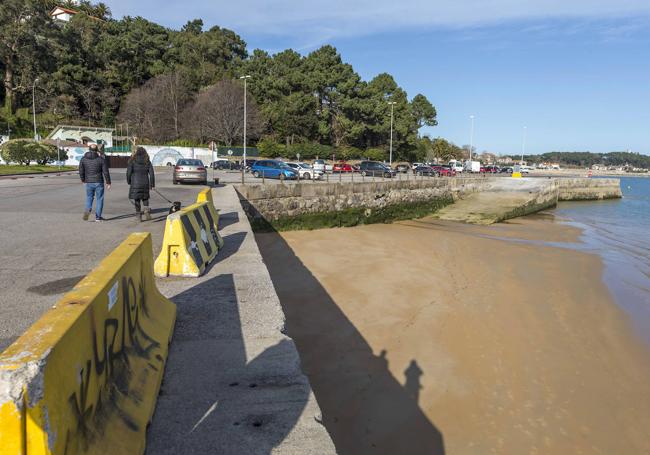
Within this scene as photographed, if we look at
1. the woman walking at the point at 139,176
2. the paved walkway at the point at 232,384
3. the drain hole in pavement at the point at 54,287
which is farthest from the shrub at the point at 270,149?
the paved walkway at the point at 232,384

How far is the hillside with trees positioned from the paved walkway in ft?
185

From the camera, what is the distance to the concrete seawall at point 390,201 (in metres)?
19.7

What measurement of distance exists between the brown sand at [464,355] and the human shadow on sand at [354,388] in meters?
0.02

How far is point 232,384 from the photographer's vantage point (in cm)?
347

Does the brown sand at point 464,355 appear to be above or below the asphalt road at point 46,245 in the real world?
below

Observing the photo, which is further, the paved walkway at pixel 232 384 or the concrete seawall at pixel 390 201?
the concrete seawall at pixel 390 201

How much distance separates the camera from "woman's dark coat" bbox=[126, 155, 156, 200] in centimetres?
1025

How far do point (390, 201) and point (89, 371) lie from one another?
2553cm

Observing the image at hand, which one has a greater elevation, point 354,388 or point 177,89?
point 177,89

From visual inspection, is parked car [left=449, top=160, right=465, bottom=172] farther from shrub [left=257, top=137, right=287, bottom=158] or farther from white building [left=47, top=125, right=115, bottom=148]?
white building [left=47, top=125, right=115, bottom=148]

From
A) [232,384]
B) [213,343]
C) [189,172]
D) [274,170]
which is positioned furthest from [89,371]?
[274,170]

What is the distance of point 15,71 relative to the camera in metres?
62.2

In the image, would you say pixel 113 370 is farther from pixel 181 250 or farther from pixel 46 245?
pixel 46 245

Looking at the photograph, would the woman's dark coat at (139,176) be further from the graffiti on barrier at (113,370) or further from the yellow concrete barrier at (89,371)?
the graffiti on barrier at (113,370)
